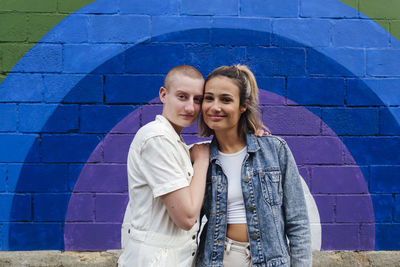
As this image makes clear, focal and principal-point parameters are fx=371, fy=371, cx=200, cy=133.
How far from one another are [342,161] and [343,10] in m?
1.31

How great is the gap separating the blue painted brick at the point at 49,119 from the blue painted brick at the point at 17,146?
76 millimetres

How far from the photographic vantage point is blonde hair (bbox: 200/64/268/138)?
6.88 feet

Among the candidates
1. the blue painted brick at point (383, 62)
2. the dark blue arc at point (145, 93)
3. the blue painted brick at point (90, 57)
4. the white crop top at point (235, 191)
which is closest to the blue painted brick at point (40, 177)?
the dark blue arc at point (145, 93)

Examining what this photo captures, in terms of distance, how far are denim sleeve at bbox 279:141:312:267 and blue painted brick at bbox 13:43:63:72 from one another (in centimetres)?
215

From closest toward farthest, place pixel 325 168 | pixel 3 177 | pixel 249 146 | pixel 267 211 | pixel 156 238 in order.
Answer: pixel 156 238, pixel 267 211, pixel 249 146, pixel 3 177, pixel 325 168

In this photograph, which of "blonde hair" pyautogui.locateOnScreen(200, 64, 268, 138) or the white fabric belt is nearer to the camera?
the white fabric belt

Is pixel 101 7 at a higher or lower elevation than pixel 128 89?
higher

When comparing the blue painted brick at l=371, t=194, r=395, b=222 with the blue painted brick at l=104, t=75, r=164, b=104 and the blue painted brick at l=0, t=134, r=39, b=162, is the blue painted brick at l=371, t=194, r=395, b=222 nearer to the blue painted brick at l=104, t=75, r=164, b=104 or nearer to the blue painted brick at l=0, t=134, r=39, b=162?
the blue painted brick at l=104, t=75, r=164, b=104

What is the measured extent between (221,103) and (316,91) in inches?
58.4

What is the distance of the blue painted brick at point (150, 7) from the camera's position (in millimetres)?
3156

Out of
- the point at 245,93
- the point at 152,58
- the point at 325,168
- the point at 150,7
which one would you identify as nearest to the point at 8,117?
the point at 152,58

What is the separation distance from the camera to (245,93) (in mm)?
2115

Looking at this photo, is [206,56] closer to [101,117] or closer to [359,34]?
[101,117]

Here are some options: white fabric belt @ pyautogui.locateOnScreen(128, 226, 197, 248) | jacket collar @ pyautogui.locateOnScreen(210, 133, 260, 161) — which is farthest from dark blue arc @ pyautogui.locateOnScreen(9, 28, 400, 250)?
white fabric belt @ pyautogui.locateOnScreen(128, 226, 197, 248)
